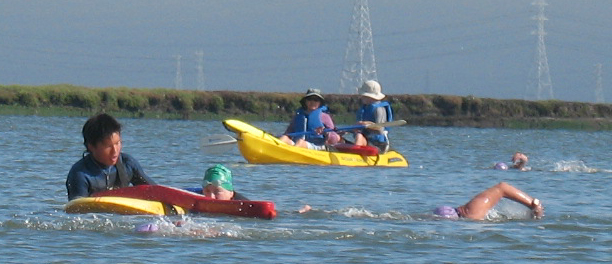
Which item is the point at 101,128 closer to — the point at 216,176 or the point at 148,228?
the point at 148,228

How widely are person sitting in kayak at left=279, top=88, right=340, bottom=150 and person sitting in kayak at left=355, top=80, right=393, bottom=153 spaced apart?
0.47 meters

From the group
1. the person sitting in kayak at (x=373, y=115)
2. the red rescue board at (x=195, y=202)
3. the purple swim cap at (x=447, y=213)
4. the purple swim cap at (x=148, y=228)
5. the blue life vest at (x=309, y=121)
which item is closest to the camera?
the purple swim cap at (x=148, y=228)

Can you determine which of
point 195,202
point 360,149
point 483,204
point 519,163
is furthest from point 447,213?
point 519,163

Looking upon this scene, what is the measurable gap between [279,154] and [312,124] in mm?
623

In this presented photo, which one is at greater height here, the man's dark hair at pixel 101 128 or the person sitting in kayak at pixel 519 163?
the man's dark hair at pixel 101 128

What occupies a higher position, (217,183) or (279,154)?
(217,183)

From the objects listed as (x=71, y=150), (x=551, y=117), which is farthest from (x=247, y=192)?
(x=551, y=117)

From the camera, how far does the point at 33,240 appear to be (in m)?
9.22

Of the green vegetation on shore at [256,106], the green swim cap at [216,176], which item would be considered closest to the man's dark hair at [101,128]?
the green swim cap at [216,176]

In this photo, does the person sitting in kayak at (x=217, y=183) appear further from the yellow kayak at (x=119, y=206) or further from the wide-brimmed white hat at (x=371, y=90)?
the wide-brimmed white hat at (x=371, y=90)

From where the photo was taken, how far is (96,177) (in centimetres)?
973

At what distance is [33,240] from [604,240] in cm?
437

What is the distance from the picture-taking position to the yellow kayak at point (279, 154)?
700 inches

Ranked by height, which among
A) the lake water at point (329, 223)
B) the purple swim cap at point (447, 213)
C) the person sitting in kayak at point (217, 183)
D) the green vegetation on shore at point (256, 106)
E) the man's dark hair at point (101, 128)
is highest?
the man's dark hair at point (101, 128)
